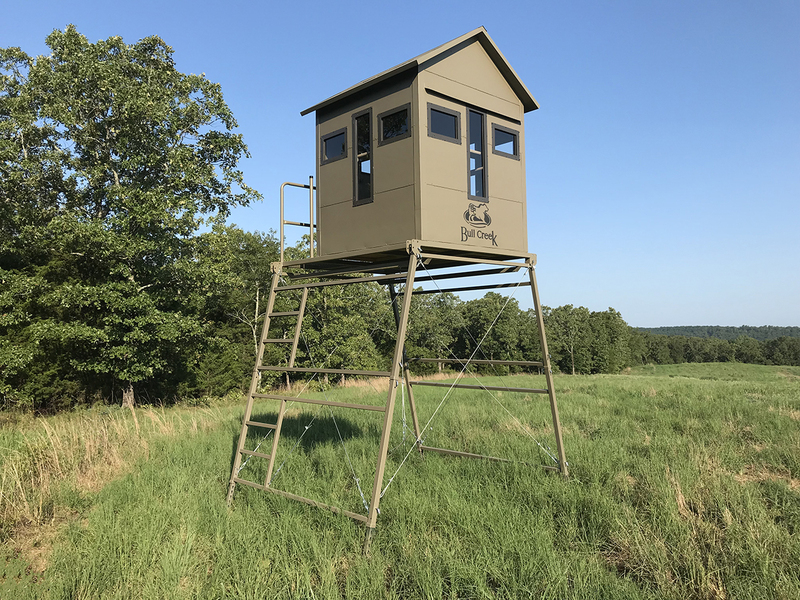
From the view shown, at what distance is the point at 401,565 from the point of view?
15.6 feet

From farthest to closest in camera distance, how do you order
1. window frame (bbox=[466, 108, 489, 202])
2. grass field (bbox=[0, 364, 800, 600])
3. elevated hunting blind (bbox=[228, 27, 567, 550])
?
window frame (bbox=[466, 108, 489, 202]) < elevated hunting blind (bbox=[228, 27, 567, 550]) < grass field (bbox=[0, 364, 800, 600])

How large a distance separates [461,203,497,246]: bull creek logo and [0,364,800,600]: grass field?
3.40 metres

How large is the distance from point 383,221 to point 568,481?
438 centimetres

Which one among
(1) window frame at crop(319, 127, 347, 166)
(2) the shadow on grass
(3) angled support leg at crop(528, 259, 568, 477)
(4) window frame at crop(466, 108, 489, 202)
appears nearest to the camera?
(4) window frame at crop(466, 108, 489, 202)

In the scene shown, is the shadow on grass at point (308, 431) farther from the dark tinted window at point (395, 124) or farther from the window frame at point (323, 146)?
the dark tinted window at point (395, 124)

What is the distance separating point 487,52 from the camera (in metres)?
7.61

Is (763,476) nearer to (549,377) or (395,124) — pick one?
(549,377)

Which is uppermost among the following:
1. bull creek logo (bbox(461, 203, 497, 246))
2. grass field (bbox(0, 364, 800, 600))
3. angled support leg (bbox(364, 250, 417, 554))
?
bull creek logo (bbox(461, 203, 497, 246))

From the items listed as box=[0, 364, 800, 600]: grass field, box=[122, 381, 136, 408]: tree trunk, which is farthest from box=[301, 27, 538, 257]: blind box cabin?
box=[122, 381, 136, 408]: tree trunk

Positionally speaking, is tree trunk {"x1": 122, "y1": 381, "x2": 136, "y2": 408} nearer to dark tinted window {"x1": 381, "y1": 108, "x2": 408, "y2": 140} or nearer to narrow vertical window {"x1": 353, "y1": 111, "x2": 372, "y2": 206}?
narrow vertical window {"x1": 353, "y1": 111, "x2": 372, "y2": 206}

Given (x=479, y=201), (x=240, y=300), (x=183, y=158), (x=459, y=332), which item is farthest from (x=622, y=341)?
(x=479, y=201)

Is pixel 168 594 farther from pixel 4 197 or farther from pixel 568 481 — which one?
pixel 4 197

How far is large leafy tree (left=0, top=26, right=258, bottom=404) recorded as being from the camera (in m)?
17.5

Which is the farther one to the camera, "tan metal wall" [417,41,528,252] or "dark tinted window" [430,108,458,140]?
"dark tinted window" [430,108,458,140]
